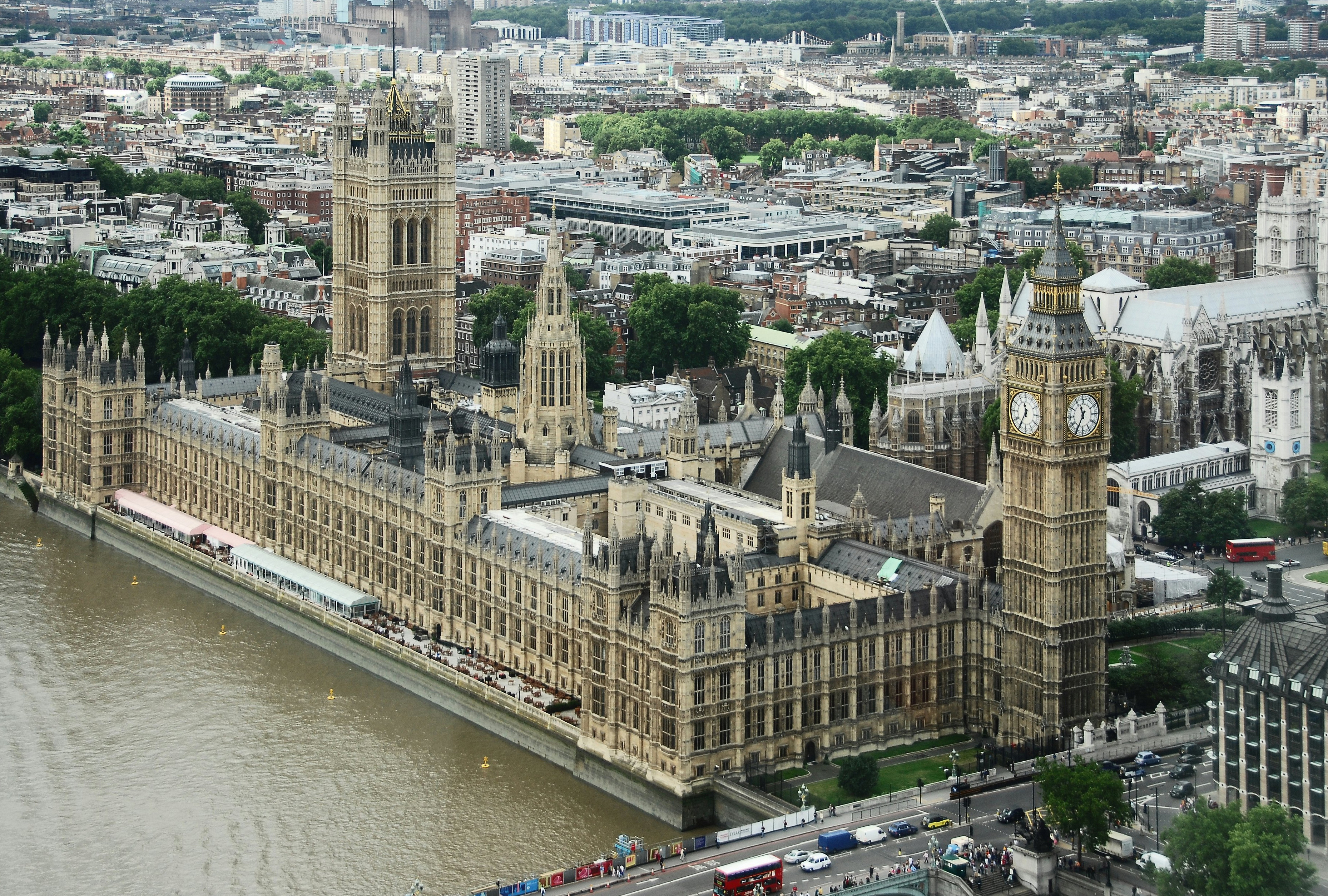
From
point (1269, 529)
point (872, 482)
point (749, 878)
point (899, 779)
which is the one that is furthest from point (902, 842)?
point (1269, 529)

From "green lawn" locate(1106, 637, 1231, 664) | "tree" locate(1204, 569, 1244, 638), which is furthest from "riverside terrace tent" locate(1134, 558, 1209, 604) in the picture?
"green lawn" locate(1106, 637, 1231, 664)

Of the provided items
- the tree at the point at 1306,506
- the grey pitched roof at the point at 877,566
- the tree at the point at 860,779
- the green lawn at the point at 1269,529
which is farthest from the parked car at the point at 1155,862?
the green lawn at the point at 1269,529

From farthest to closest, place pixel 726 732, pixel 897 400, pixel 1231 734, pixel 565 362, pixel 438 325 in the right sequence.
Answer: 1. pixel 438 325
2. pixel 897 400
3. pixel 565 362
4. pixel 726 732
5. pixel 1231 734

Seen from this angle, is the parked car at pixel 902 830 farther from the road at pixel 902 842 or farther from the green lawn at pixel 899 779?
the green lawn at pixel 899 779

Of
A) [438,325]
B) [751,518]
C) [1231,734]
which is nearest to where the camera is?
[1231,734]

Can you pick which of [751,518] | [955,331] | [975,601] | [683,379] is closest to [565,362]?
[751,518]

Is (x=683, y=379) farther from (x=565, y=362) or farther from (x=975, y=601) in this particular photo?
(x=975, y=601)
